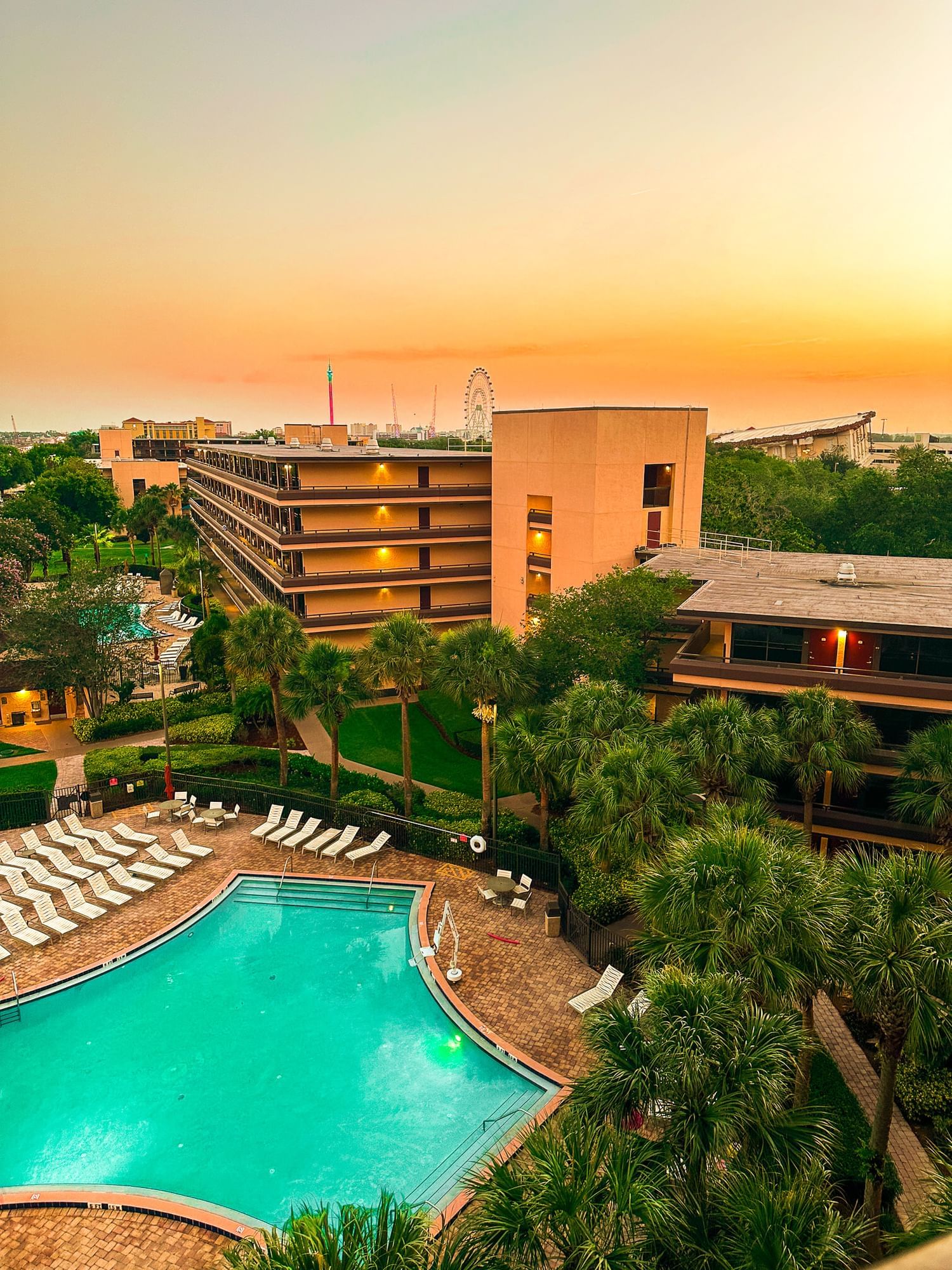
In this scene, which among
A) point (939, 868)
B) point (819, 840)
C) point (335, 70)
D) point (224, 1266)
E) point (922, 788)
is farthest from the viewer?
point (335, 70)

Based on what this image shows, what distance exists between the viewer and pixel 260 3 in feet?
92.0

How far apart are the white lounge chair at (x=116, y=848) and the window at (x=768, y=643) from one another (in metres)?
23.8

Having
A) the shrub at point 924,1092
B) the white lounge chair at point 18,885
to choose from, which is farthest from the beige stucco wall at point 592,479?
the white lounge chair at point 18,885

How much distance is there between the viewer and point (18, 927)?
77.6 feet

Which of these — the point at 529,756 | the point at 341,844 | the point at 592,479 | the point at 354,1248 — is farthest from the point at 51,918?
the point at 592,479

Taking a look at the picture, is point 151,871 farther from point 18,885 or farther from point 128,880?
point 18,885

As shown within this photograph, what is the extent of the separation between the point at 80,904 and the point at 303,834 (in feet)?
25.4

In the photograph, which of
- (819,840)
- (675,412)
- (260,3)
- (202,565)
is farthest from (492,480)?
(202,565)

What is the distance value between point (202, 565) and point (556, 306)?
3708 cm

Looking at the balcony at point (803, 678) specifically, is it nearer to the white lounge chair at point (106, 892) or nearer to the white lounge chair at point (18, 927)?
the white lounge chair at point (106, 892)

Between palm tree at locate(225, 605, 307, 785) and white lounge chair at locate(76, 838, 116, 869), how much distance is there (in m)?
7.78

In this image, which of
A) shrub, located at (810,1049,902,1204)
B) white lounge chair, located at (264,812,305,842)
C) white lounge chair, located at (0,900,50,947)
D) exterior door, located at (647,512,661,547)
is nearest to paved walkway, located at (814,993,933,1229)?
shrub, located at (810,1049,902,1204)

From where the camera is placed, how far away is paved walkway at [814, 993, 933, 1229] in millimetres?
14875

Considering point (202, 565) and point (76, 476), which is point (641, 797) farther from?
point (76, 476)
